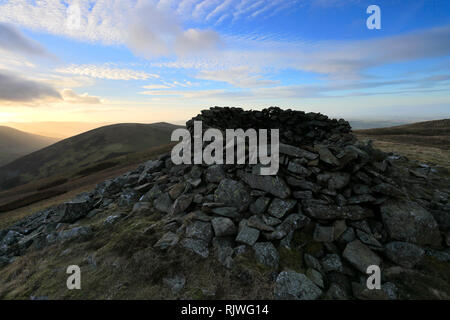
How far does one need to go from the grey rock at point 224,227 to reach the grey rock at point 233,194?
89 cm

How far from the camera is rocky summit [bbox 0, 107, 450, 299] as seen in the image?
6.41m

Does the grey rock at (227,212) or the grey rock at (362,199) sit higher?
the grey rock at (362,199)

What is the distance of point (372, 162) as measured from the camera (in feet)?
31.8

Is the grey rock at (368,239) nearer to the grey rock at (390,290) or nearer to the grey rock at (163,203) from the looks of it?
the grey rock at (390,290)

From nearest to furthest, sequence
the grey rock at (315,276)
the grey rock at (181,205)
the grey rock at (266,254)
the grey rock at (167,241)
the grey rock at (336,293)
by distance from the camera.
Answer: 1. the grey rock at (336,293)
2. the grey rock at (315,276)
3. the grey rock at (266,254)
4. the grey rock at (167,241)
5. the grey rock at (181,205)

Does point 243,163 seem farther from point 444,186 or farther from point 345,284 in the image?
point 444,186

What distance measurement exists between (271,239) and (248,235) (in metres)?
0.90

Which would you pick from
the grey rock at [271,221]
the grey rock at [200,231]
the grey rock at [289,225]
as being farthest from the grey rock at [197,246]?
the grey rock at [271,221]

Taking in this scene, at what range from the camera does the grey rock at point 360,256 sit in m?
6.75

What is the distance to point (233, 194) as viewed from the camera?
30.1 ft

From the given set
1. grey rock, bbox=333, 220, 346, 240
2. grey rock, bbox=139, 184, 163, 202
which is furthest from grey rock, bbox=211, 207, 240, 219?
A: grey rock, bbox=139, 184, 163, 202

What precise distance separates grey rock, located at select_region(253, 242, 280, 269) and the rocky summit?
1.4 inches

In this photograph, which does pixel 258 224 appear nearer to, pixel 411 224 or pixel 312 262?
pixel 312 262

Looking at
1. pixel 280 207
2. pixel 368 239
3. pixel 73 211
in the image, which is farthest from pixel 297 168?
pixel 73 211
